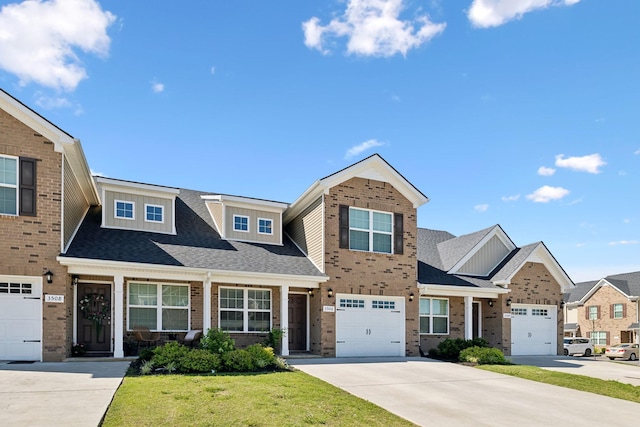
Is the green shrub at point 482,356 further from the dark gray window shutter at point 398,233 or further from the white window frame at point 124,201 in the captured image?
the white window frame at point 124,201

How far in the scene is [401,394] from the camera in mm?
11562

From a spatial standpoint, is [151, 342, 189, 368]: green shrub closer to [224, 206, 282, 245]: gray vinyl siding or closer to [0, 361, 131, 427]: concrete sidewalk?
[0, 361, 131, 427]: concrete sidewalk

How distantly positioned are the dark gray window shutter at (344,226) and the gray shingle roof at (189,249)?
1.43 metres

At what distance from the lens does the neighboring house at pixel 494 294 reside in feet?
70.8

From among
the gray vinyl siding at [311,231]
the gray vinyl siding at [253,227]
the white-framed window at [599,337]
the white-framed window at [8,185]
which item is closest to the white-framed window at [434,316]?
the gray vinyl siding at [311,231]

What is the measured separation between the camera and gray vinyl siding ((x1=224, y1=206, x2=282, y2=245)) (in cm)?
1995

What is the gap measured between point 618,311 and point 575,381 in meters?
30.8

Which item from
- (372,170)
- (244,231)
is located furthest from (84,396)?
(372,170)

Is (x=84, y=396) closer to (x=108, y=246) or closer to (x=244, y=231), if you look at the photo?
(x=108, y=246)

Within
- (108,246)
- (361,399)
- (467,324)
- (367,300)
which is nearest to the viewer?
(361,399)

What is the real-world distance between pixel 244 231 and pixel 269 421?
1228 centimetres

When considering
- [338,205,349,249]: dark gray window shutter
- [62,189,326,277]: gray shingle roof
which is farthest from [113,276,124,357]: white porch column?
[338,205,349,249]: dark gray window shutter

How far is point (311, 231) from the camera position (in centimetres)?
1972

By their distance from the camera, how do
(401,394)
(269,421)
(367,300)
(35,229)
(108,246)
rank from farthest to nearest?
(367,300) → (108,246) → (35,229) → (401,394) → (269,421)
